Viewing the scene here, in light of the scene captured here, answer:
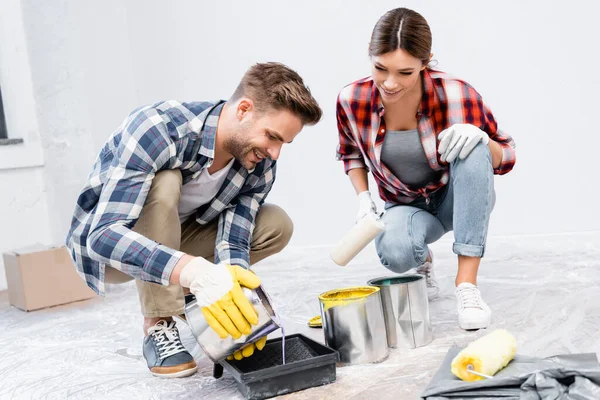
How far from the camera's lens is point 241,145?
1393 millimetres

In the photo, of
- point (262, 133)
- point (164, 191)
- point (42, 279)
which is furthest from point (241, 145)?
point (42, 279)

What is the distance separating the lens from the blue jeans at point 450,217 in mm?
1538

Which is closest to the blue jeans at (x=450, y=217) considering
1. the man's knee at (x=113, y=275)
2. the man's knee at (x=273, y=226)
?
the man's knee at (x=273, y=226)

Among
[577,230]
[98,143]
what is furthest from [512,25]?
[98,143]

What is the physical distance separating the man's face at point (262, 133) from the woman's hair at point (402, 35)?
1.03ft

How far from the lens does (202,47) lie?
3.00 meters

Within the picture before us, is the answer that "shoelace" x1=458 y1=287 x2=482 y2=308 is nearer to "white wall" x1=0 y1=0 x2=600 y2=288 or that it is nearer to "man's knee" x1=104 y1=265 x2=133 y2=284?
"man's knee" x1=104 y1=265 x2=133 y2=284

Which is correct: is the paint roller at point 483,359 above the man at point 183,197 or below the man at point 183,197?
below

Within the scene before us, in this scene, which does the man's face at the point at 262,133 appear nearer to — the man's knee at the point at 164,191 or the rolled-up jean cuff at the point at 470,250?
the man's knee at the point at 164,191

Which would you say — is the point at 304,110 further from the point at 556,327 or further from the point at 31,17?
the point at 31,17

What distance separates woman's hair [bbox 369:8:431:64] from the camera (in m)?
1.48

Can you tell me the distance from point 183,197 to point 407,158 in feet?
1.99

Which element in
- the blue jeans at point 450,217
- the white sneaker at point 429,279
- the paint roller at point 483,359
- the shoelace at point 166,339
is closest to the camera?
the paint roller at point 483,359

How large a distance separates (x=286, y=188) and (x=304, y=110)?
63.1 inches
